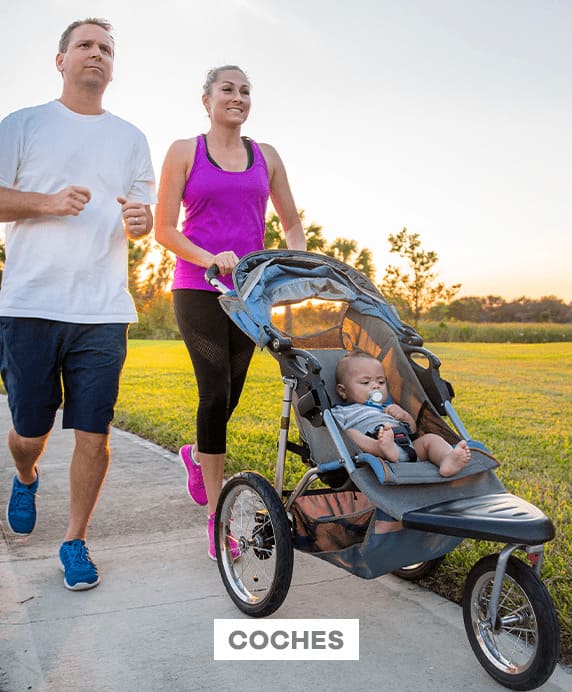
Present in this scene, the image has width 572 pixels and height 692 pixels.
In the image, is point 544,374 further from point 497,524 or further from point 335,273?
point 497,524

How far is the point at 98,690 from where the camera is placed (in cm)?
258

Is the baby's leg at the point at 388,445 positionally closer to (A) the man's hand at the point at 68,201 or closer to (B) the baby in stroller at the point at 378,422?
(B) the baby in stroller at the point at 378,422

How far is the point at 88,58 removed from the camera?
3410mm

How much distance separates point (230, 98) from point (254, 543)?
2034 mm

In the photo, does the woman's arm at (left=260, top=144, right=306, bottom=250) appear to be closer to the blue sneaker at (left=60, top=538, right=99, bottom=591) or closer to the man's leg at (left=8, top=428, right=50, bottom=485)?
the man's leg at (left=8, top=428, right=50, bottom=485)

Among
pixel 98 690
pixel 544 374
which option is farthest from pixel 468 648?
pixel 544 374

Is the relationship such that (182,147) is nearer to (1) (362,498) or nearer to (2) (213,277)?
(2) (213,277)

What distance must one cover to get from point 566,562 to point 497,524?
4.07 ft

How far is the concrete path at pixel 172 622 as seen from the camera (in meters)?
2.66

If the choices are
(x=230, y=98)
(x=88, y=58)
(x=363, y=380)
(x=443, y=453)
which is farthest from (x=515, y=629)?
(x=88, y=58)

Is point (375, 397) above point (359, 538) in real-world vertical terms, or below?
above

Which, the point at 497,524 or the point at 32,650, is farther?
the point at 32,650

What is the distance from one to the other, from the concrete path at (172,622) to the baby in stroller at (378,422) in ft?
2.18

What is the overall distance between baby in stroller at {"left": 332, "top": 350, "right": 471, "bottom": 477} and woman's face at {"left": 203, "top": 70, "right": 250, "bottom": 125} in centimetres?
125
